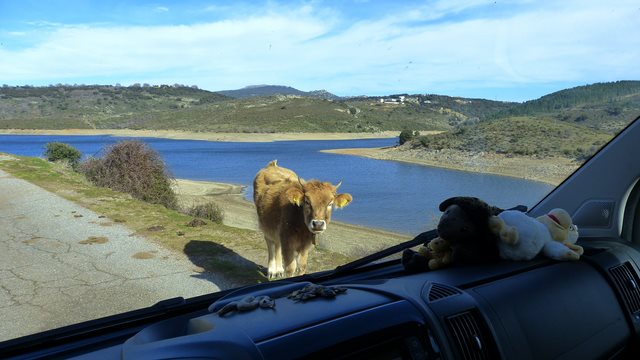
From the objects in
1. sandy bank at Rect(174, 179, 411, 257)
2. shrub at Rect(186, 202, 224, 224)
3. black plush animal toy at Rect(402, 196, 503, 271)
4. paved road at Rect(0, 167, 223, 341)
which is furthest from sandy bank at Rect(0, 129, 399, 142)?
black plush animal toy at Rect(402, 196, 503, 271)

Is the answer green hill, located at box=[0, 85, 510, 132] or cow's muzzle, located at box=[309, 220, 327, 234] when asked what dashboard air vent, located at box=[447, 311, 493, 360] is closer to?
cow's muzzle, located at box=[309, 220, 327, 234]

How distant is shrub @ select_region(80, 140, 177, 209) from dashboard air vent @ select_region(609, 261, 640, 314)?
47.0 feet

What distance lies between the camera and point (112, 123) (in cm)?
9544

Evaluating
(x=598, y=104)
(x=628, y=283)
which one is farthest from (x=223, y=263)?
(x=628, y=283)

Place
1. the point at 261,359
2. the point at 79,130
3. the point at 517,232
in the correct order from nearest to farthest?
the point at 261,359
the point at 517,232
the point at 79,130

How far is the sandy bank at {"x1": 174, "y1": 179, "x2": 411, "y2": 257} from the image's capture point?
1078 centimetres

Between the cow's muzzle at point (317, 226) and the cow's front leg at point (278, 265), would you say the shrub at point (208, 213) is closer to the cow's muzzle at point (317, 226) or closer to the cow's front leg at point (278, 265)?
the cow's front leg at point (278, 265)

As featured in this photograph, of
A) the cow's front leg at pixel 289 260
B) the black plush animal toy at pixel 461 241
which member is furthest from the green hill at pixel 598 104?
the cow's front leg at pixel 289 260

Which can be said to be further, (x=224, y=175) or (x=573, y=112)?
(x=224, y=175)

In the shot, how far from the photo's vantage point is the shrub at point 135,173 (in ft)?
54.2

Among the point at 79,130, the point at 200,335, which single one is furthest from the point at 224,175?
the point at 79,130

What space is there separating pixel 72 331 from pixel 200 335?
668mm

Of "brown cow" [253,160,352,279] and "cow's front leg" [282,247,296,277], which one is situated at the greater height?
"brown cow" [253,160,352,279]

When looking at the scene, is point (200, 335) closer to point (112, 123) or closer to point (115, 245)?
point (115, 245)
